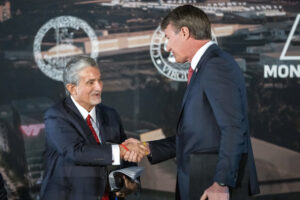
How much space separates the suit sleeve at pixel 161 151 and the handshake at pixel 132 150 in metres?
0.04

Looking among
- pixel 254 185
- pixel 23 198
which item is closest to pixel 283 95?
pixel 254 185

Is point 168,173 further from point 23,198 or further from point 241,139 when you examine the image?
point 241,139

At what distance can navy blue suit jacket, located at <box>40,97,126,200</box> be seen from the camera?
7.20 ft

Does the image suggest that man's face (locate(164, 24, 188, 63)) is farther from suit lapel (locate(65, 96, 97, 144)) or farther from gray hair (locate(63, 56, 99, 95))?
suit lapel (locate(65, 96, 97, 144))

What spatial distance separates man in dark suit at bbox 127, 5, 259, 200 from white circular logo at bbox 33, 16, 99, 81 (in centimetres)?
167

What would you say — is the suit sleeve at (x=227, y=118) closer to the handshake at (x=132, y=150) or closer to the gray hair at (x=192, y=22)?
the gray hair at (x=192, y=22)

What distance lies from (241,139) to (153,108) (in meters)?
2.00

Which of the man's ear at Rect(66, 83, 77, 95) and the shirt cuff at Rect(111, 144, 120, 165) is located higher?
the man's ear at Rect(66, 83, 77, 95)

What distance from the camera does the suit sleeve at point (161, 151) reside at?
2.51 m

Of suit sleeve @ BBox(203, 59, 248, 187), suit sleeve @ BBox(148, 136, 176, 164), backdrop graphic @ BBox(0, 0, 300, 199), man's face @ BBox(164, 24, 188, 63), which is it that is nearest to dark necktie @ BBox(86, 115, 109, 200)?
suit sleeve @ BBox(148, 136, 176, 164)

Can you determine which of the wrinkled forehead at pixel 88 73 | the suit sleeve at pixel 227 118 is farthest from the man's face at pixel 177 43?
the wrinkled forehead at pixel 88 73

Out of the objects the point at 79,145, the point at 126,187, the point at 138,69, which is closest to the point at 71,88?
the point at 79,145

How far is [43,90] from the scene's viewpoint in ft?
12.1

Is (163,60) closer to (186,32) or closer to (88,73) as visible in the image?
(88,73)
